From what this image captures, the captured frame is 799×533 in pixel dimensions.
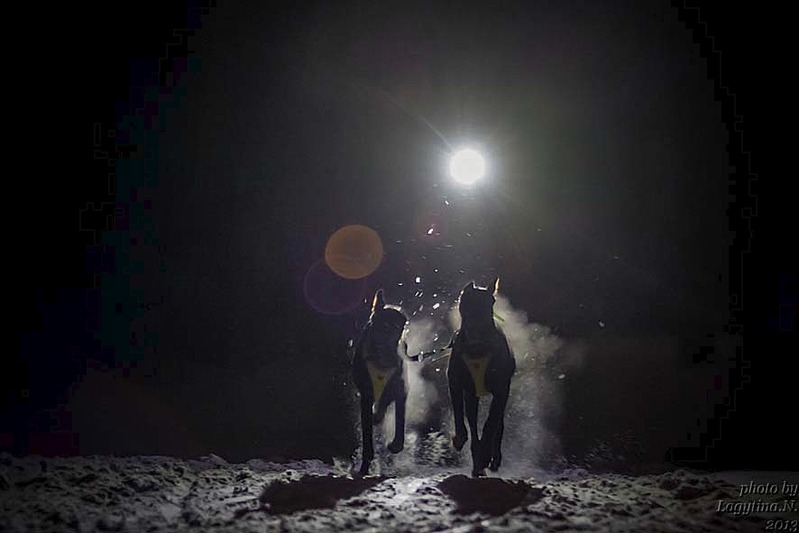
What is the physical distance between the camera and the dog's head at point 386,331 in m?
7.00

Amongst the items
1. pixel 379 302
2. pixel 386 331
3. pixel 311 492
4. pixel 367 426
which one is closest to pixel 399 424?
pixel 367 426

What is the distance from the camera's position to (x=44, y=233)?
15.5 meters

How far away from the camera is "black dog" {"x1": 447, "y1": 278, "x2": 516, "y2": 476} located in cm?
658

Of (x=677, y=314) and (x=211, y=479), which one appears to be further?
(x=677, y=314)

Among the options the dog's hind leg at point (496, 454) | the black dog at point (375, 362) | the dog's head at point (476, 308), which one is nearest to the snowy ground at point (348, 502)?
the black dog at point (375, 362)

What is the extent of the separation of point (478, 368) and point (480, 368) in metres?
0.03

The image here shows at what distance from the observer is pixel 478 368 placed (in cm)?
657

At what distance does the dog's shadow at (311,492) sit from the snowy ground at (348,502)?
1 cm

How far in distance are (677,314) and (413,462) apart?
13.2m

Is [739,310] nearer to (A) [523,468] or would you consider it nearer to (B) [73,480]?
(A) [523,468]

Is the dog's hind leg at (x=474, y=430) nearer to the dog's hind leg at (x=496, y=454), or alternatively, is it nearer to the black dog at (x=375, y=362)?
the dog's hind leg at (x=496, y=454)

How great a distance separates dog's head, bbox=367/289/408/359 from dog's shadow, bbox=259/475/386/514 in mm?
1625

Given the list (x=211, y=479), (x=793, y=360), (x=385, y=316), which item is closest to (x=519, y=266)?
(x=793, y=360)

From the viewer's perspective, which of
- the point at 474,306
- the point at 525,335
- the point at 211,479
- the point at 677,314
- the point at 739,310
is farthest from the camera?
the point at 677,314
